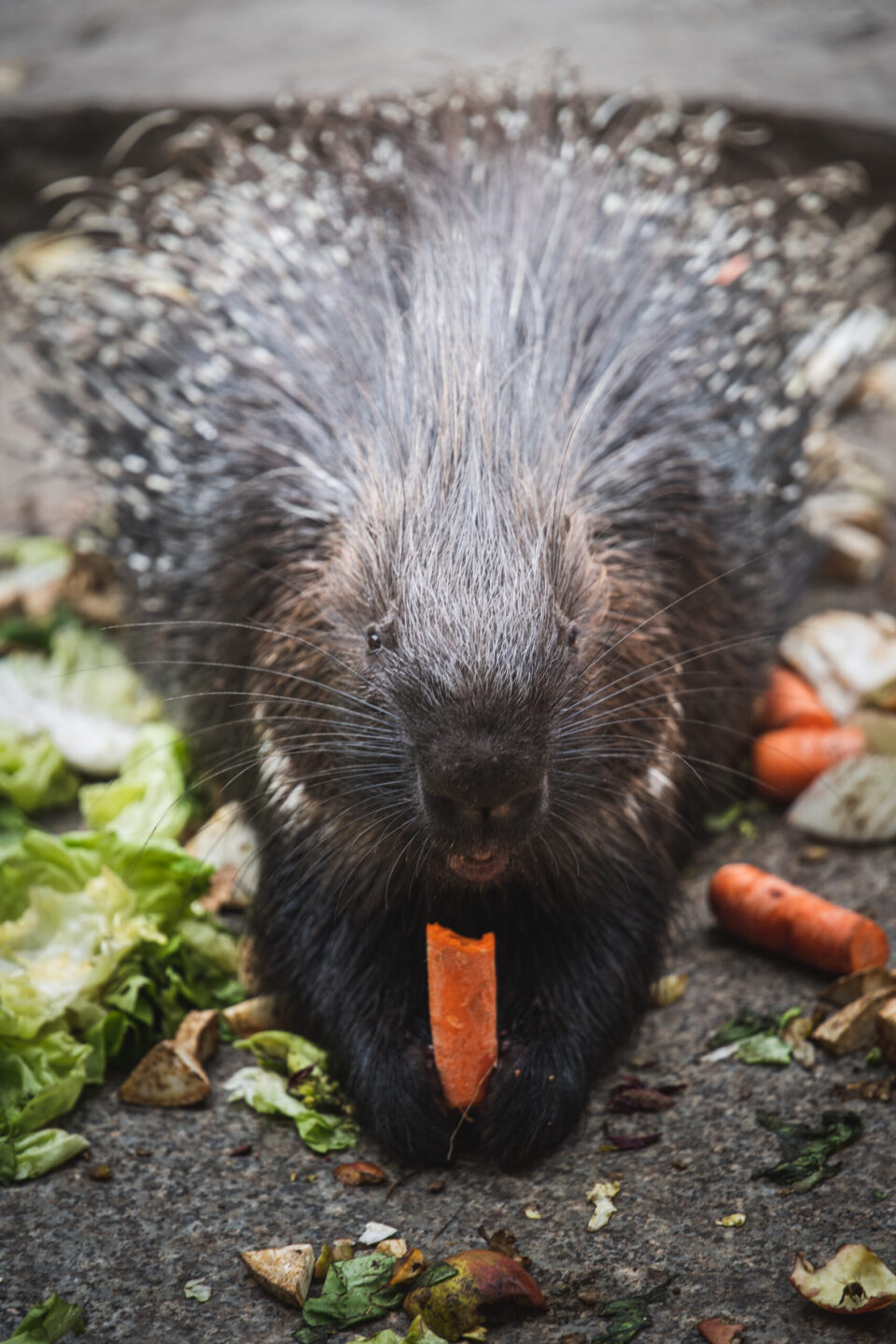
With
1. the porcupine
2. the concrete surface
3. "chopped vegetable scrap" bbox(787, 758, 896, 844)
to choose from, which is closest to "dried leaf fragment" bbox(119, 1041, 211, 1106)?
the porcupine

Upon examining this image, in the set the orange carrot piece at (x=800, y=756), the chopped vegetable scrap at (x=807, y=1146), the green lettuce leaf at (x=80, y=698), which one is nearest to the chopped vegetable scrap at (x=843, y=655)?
the orange carrot piece at (x=800, y=756)

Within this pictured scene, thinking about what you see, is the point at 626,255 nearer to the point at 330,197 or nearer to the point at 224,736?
the point at 330,197

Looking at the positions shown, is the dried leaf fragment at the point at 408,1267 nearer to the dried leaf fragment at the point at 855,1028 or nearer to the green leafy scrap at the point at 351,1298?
the green leafy scrap at the point at 351,1298

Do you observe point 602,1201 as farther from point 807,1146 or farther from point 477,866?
point 477,866

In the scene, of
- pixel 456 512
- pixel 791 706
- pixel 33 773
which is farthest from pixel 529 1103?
pixel 33 773

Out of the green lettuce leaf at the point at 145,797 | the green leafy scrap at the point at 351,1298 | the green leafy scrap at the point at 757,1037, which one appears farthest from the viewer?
the green lettuce leaf at the point at 145,797

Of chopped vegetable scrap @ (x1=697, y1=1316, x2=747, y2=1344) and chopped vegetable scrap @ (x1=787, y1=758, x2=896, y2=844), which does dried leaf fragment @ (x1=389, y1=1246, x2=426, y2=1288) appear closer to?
chopped vegetable scrap @ (x1=697, y1=1316, x2=747, y2=1344)
